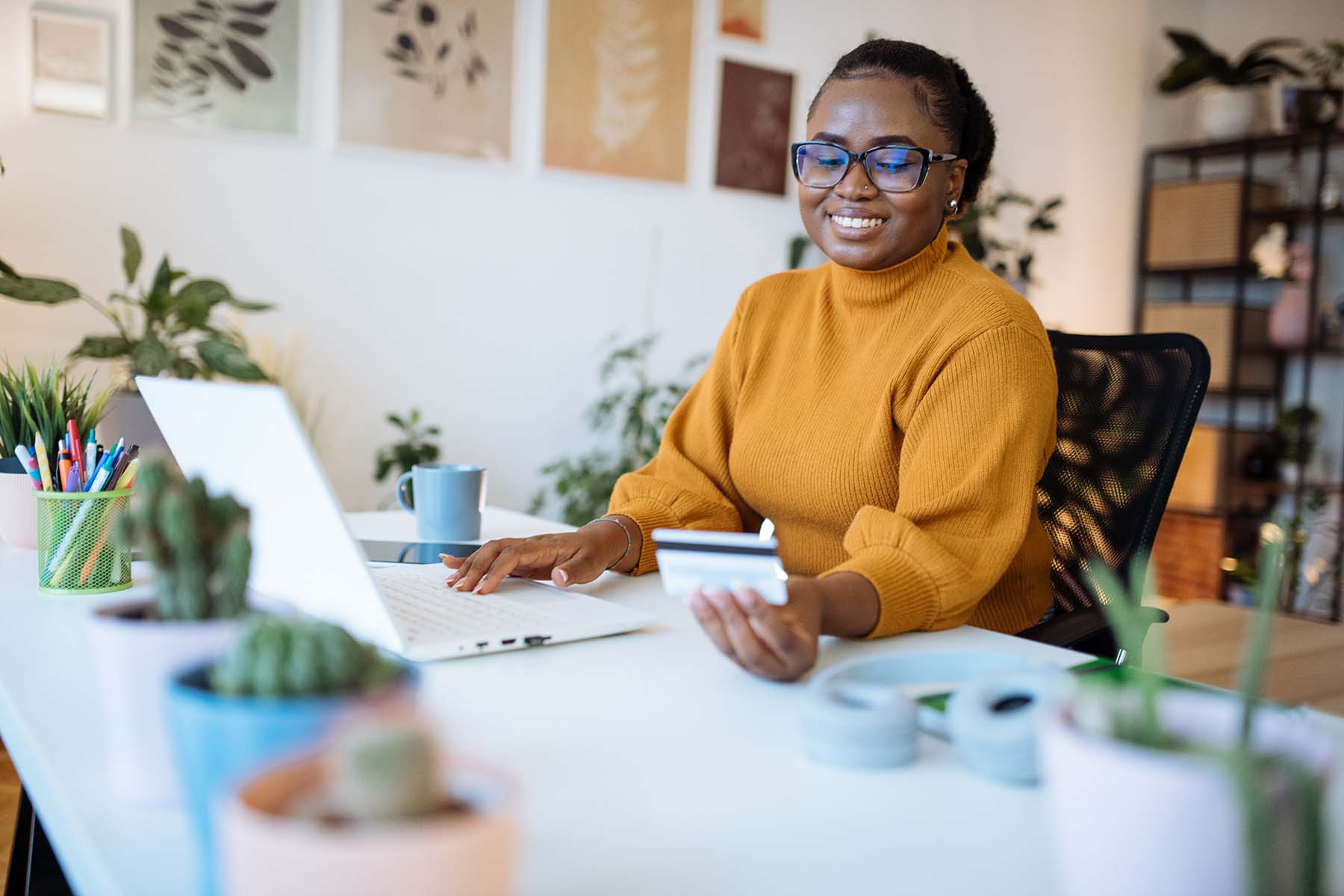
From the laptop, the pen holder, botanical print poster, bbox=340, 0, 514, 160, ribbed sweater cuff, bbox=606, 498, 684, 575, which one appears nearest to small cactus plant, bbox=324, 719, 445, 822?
the laptop

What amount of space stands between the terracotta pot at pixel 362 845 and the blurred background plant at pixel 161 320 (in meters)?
2.01

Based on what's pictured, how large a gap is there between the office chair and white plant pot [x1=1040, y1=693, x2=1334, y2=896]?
2.95ft

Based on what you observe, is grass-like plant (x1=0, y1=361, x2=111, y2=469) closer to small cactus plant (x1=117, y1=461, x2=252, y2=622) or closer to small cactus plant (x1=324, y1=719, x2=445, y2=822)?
small cactus plant (x1=117, y1=461, x2=252, y2=622)

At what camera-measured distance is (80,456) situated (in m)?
0.98

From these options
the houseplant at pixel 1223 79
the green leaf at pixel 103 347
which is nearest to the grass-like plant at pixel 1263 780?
the green leaf at pixel 103 347

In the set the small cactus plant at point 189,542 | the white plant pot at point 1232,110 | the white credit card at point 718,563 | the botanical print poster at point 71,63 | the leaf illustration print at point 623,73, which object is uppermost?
the white plant pot at point 1232,110

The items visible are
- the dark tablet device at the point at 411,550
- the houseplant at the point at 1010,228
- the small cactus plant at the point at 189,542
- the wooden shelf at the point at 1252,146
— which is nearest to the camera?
the small cactus plant at the point at 189,542

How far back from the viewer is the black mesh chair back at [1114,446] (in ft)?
4.36

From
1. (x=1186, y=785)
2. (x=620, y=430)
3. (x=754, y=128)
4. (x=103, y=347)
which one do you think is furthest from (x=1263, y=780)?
(x=754, y=128)

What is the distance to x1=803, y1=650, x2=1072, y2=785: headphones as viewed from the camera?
60cm

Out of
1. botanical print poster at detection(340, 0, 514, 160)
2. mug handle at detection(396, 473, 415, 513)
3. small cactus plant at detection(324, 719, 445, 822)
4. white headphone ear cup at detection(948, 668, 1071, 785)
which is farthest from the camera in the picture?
botanical print poster at detection(340, 0, 514, 160)

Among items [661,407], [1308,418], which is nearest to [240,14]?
[661,407]

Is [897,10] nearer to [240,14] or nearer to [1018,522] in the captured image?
[240,14]

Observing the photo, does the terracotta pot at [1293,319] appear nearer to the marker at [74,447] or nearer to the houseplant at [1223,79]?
the houseplant at [1223,79]
